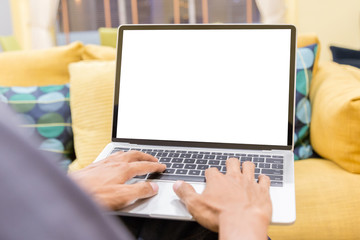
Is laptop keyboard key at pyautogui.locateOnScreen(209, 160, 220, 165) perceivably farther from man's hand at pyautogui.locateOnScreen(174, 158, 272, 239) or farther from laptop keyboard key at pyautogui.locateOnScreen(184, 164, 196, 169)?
man's hand at pyautogui.locateOnScreen(174, 158, 272, 239)

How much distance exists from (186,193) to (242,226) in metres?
0.18

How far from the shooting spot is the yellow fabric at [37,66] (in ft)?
5.86

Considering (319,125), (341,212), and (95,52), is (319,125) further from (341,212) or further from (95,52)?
(95,52)

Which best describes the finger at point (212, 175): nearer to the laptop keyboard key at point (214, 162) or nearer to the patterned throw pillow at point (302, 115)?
the laptop keyboard key at point (214, 162)

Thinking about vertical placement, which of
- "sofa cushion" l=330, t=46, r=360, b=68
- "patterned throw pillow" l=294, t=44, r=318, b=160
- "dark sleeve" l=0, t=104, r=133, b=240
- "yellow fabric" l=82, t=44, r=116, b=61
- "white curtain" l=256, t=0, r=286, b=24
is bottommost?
"patterned throw pillow" l=294, t=44, r=318, b=160

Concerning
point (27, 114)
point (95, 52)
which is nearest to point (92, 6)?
point (95, 52)

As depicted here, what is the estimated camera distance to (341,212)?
3.94 ft

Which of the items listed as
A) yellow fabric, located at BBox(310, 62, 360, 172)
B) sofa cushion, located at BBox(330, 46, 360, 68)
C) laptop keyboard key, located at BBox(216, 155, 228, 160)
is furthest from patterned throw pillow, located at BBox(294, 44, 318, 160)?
laptop keyboard key, located at BBox(216, 155, 228, 160)

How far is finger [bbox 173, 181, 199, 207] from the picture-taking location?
663 millimetres

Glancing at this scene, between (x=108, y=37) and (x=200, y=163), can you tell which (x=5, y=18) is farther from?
(x=200, y=163)

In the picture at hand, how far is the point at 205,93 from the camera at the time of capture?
1.10 m

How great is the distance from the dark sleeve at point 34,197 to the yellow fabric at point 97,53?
1.72 m

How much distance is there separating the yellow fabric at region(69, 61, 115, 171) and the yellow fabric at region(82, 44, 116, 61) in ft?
0.97

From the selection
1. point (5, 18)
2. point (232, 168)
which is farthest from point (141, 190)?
point (5, 18)
